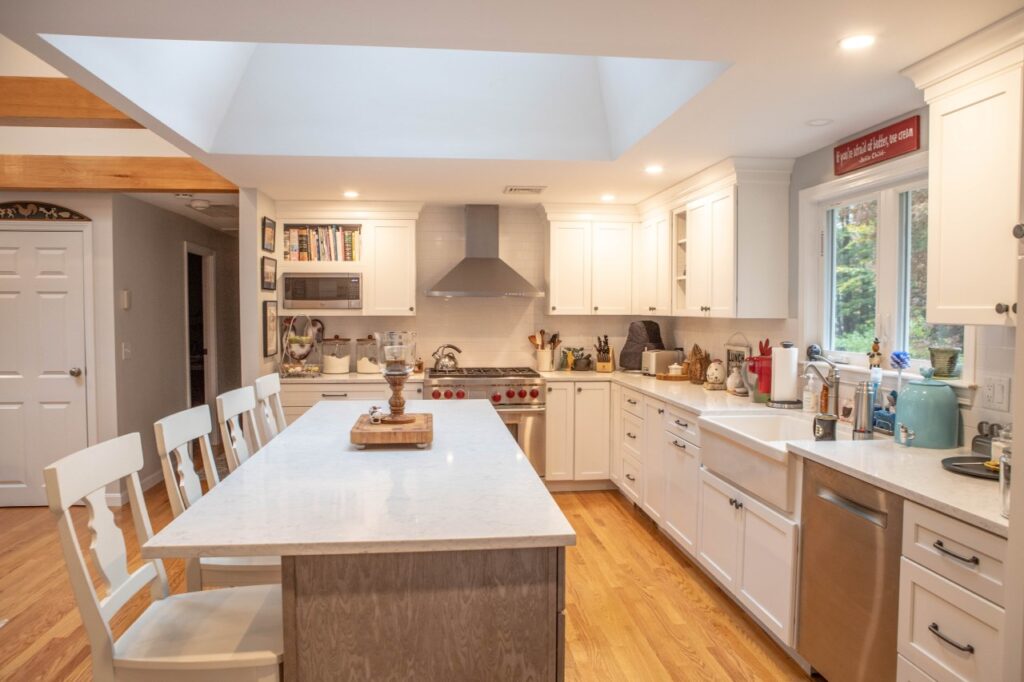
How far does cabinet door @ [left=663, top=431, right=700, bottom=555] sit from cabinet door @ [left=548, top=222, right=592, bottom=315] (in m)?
1.71

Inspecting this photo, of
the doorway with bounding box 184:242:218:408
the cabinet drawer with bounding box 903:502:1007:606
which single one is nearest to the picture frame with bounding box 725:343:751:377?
the cabinet drawer with bounding box 903:502:1007:606

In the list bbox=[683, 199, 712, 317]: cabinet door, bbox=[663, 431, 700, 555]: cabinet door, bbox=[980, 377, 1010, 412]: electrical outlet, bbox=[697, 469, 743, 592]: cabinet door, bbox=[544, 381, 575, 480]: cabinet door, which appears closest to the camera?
bbox=[980, 377, 1010, 412]: electrical outlet

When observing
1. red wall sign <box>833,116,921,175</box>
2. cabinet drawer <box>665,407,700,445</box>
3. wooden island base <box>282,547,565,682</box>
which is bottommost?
wooden island base <box>282,547,565,682</box>

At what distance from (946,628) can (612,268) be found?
3.85 m

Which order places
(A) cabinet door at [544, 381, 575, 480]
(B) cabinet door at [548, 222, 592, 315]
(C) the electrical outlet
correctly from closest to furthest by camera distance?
(C) the electrical outlet
(A) cabinet door at [544, 381, 575, 480]
(B) cabinet door at [548, 222, 592, 315]

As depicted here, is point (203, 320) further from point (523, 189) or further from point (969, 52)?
point (969, 52)

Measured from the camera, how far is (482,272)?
5312 millimetres

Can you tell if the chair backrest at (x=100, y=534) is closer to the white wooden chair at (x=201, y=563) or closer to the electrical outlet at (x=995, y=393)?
the white wooden chair at (x=201, y=563)

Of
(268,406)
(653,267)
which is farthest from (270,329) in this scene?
(653,267)

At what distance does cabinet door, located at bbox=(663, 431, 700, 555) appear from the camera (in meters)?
3.52

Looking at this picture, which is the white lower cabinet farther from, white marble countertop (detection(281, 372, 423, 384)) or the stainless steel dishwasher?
the stainless steel dishwasher

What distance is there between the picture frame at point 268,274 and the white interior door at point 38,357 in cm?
131

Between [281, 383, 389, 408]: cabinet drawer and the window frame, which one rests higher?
the window frame

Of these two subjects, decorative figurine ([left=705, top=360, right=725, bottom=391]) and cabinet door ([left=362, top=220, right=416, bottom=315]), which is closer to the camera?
decorative figurine ([left=705, top=360, right=725, bottom=391])
